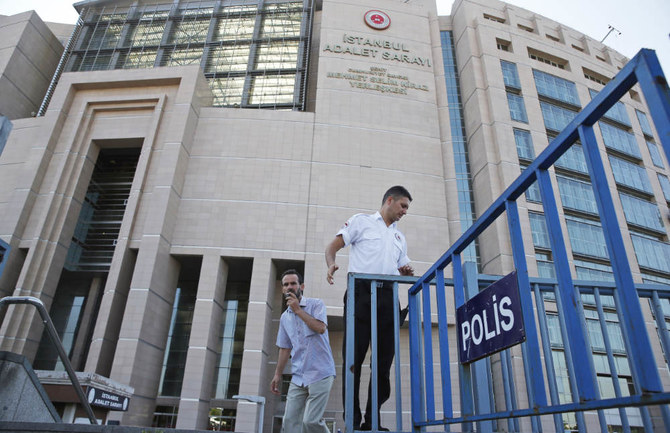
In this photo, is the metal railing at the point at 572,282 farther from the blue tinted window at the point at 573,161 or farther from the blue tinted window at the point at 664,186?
the blue tinted window at the point at 664,186

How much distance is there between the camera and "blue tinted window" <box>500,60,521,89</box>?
28750 mm

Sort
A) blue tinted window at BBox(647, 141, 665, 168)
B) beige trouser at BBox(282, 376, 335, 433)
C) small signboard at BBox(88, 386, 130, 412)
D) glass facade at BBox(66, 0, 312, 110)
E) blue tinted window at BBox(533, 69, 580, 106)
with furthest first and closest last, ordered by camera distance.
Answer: blue tinted window at BBox(647, 141, 665, 168)
glass facade at BBox(66, 0, 312, 110)
blue tinted window at BBox(533, 69, 580, 106)
small signboard at BBox(88, 386, 130, 412)
beige trouser at BBox(282, 376, 335, 433)

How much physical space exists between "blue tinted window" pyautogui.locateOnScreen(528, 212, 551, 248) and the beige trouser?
875 inches

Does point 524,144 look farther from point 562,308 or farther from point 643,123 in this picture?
point 562,308

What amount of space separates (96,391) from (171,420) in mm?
11650

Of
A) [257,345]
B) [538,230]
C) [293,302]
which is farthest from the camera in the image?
[538,230]

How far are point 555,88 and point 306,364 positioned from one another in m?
32.0

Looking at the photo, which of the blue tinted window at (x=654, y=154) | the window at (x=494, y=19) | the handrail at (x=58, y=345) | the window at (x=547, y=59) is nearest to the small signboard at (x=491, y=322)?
the handrail at (x=58, y=345)

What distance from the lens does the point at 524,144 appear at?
26.7m

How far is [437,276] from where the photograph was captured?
3135mm

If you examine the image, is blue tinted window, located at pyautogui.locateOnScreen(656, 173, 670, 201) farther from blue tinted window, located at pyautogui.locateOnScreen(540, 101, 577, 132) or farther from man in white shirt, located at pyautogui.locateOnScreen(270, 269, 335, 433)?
man in white shirt, located at pyautogui.locateOnScreen(270, 269, 335, 433)

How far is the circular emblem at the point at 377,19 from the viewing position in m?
29.2

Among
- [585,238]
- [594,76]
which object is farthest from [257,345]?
[594,76]

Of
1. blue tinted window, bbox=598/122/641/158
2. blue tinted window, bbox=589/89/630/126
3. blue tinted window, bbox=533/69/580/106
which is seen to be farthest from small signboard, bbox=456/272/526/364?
blue tinted window, bbox=589/89/630/126
